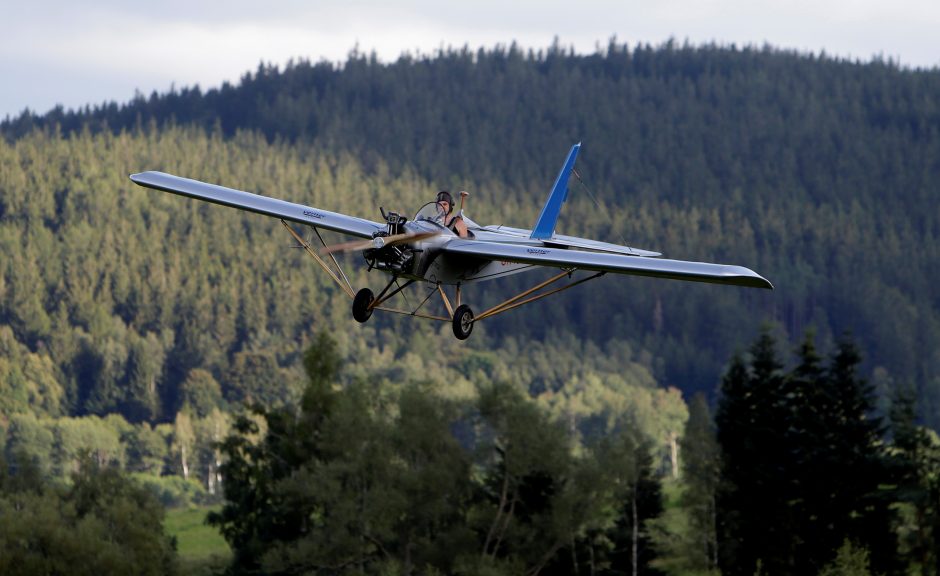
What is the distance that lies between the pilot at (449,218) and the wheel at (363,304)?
2723 millimetres

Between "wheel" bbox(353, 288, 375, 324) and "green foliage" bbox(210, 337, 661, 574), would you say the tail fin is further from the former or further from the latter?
"green foliage" bbox(210, 337, 661, 574)

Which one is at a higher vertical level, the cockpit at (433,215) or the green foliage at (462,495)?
the cockpit at (433,215)

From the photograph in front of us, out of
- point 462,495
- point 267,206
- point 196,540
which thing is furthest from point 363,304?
point 196,540

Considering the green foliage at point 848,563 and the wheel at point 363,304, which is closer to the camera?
the wheel at point 363,304

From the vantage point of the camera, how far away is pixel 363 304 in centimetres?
3312

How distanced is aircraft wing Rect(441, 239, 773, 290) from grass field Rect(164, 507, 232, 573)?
375ft

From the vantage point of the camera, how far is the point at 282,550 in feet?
Answer: 386

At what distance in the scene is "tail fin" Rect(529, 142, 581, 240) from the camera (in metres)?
39.5

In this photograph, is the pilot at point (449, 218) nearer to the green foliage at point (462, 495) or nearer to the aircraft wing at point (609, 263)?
the aircraft wing at point (609, 263)

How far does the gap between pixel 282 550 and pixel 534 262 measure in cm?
8879

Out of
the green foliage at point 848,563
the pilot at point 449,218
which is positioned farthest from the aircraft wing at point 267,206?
the green foliage at point 848,563

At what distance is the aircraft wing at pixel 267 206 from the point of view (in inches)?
1384

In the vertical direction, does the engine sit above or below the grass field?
above

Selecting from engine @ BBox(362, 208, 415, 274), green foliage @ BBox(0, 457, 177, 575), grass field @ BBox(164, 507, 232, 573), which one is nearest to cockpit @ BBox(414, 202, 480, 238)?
engine @ BBox(362, 208, 415, 274)
